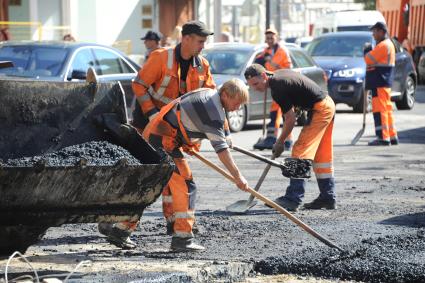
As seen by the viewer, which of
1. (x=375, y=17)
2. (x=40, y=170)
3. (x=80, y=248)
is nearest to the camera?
(x=40, y=170)

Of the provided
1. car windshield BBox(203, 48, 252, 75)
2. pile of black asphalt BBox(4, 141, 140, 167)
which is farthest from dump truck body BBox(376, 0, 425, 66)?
pile of black asphalt BBox(4, 141, 140, 167)

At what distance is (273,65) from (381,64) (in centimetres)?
183

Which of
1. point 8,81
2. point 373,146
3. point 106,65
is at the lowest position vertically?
point 373,146

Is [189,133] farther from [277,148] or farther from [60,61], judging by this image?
[60,61]

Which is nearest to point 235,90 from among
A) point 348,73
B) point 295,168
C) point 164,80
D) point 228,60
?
point 164,80

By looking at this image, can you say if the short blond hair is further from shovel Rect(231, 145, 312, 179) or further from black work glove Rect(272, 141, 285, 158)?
black work glove Rect(272, 141, 285, 158)

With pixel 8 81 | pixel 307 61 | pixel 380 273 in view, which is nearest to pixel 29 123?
pixel 8 81

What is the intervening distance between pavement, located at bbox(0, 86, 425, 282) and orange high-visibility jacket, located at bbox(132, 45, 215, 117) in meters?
1.12

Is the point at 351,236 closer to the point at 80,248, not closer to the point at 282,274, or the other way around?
the point at 282,274

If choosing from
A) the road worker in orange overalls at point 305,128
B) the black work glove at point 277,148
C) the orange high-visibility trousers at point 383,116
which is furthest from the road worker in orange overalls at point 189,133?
the orange high-visibility trousers at point 383,116

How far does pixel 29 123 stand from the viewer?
7.52 metres

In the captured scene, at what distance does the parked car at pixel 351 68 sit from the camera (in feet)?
70.9

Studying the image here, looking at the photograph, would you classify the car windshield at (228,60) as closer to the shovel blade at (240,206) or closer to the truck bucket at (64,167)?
the shovel blade at (240,206)

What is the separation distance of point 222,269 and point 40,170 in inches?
62.4
